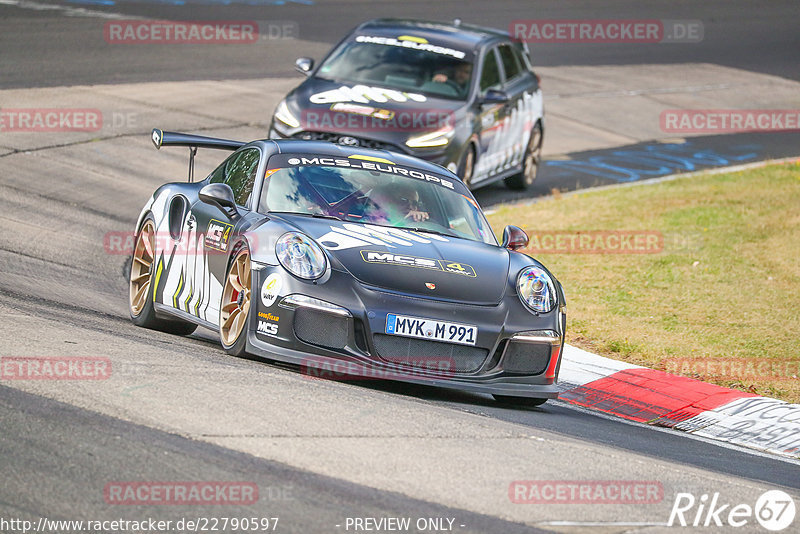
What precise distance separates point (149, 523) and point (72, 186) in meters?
9.71

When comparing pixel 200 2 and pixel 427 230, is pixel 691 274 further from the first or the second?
pixel 200 2

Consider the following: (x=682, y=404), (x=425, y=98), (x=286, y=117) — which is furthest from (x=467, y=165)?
(x=682, y=404)

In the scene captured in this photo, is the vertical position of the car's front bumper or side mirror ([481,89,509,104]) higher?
side mirror ([481,89,509,104])

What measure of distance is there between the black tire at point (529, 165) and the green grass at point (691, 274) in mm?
701

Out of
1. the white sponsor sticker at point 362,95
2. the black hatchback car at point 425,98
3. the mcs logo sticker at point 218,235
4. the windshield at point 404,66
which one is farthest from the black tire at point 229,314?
the windshield at point 404,66

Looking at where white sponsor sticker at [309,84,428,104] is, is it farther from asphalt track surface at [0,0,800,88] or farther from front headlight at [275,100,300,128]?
asphalt track surface at [0,0,800,88]

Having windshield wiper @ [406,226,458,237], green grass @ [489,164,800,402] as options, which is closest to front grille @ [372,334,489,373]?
windshield wiper @ [406,226,458,237]

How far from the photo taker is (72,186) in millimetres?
13664

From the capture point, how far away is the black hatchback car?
1378 centimetres

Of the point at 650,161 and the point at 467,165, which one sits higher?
the point at 467,165

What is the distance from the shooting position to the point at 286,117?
1397cm

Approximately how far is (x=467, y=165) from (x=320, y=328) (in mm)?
7810

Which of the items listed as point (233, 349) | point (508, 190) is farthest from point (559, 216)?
point (233, 349)

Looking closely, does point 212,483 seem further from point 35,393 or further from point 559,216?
point 559,216
